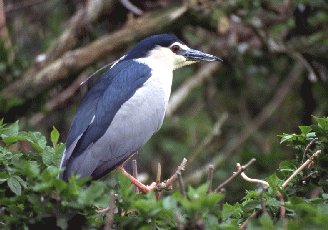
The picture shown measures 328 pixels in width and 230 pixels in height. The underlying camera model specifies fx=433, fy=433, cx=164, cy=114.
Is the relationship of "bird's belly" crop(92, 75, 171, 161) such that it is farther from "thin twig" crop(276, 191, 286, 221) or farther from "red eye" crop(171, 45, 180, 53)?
"thin twig" crop(276, 191, 286, 221)

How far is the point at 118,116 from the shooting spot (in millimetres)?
2912

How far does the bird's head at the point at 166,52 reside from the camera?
11.0 ft

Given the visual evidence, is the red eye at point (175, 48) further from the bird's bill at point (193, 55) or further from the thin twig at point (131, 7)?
the thin twig at point (131, 7)

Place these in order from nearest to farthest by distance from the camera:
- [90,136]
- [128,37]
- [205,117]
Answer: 1. [90,136]
2. [128,37]
3. [205,117]

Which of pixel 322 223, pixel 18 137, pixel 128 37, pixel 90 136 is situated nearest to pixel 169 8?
pixel 128 37

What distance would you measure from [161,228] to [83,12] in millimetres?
3442

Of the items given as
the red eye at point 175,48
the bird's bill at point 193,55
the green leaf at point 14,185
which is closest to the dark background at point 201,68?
the bird's bill at point 193,55

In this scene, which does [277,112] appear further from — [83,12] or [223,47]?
[83,12]

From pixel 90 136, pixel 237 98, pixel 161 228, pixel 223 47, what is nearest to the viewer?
pixel 161 228

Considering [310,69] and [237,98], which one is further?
[237,98]

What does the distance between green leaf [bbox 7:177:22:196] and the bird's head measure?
173cm

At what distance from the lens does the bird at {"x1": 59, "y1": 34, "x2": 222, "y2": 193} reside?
8.92 feet

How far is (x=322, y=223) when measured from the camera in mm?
1250

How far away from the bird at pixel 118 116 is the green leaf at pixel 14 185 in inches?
29.2
